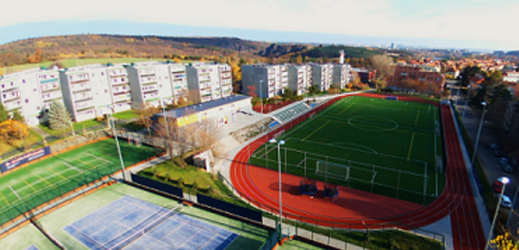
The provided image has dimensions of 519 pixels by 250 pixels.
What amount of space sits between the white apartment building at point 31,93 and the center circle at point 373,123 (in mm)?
57498

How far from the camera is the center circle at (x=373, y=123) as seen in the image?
152 ft

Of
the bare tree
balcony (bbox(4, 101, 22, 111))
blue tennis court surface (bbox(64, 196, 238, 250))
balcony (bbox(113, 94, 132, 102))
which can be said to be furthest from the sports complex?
the bare tree

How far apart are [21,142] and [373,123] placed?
5871 centimetres

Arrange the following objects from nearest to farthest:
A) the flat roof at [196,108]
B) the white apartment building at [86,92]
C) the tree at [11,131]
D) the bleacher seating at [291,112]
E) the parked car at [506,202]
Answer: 1. the parked car at [506,202]
2. the tree at [11,131]
3. the flat roof at [196,108]
4. the white apartment building at [86,92]
5. the bleacher seating at [291,112]

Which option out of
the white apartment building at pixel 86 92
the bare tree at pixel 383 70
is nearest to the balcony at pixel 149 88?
the white apartment building at pixel 86 92

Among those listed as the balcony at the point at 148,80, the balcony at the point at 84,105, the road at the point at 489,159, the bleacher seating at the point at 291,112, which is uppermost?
the balcony at the point at 148,80

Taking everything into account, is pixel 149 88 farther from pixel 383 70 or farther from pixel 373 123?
Result: pixel 383 70

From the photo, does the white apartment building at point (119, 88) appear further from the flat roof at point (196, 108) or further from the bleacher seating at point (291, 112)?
the bleacher seating at point (291, 112)

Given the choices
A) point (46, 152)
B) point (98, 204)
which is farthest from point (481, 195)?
point (46, 152)

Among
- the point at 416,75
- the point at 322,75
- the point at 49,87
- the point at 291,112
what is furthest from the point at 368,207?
the point at 416,75

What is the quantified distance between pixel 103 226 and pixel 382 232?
2196 centimetres

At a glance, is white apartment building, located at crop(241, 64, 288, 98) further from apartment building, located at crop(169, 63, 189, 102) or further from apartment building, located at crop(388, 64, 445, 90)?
apartment building, located at crop(388, 64, 445, 90)

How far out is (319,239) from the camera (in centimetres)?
1869

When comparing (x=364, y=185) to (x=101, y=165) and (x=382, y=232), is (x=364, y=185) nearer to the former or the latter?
(x=382, y=232)
